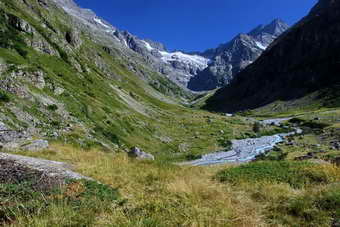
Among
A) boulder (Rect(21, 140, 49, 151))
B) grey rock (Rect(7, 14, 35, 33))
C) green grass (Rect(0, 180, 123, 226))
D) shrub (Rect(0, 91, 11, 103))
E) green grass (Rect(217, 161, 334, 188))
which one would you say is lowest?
green grass (Rect(0, 180, 123, 226))

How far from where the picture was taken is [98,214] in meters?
6.32

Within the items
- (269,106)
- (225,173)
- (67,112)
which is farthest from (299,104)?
(225,173)

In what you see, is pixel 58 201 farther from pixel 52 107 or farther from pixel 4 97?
pixel 52 107

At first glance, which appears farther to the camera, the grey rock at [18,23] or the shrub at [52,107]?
the grey rock at [18,23]

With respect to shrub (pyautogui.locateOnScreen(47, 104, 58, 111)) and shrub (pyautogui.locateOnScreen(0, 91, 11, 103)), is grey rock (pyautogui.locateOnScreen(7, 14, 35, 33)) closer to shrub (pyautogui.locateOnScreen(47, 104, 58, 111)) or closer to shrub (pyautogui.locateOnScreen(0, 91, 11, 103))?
shrub (pyautogui.locateOnScreen(47, 104, 58, 111))

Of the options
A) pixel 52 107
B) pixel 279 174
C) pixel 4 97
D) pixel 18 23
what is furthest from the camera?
pixel 18 23

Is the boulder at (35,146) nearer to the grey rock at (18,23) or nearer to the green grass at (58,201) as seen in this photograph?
the green grass at (58,201)

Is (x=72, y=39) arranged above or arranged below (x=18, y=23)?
above

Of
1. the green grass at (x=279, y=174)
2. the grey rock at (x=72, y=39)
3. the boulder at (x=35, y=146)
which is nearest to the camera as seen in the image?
the green grass at (x=279, y=174)

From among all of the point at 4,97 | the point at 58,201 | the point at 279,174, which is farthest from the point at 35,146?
the point at 4,97

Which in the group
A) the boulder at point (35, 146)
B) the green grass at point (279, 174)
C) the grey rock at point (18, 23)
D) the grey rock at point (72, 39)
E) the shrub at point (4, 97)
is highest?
the grey rock at point (72, 39)

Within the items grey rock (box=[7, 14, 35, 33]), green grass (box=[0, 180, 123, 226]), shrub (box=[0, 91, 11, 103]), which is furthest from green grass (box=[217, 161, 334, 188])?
grey rock (box=[7, 14, 35, 33])

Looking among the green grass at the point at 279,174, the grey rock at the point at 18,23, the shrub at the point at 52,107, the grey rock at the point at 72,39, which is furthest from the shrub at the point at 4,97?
the grey rock at the point at 72,39

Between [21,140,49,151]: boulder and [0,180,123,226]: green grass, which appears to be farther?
[21,140,49,151]: boulder
